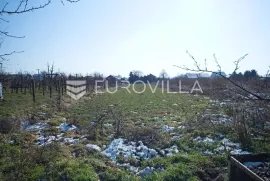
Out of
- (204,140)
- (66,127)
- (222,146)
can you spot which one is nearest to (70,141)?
(66,127)

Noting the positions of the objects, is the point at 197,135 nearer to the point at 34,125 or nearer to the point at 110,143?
the point at 110,143

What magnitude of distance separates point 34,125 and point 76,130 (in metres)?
2.22

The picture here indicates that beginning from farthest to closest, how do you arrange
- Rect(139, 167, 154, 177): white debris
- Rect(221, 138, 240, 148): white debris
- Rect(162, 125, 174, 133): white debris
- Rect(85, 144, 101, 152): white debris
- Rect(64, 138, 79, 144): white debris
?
1. Rect(162, 125, 174, 133): white debris
2. Rect(64, 138, 79, 144): white debris
3. Rect(221, 138, 240, 148): white debris
4. Rect(85, 144, 101, 152): white debris
5. Rect(139, 167, 154, 177): white debris

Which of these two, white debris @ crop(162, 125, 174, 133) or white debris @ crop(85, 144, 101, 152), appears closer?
white debris @ crop(85, 144, 101, 152)

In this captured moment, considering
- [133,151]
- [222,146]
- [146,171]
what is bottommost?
[146,171]

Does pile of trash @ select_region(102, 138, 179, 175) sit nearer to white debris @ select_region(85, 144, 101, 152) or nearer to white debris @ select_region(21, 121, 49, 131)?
white debris @ select_region(85, 144, 101, 152)

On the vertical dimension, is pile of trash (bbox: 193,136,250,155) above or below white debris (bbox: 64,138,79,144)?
above

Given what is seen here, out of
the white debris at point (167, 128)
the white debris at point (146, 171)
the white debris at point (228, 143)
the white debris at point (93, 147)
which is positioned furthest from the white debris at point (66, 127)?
the white debris at point (228, 143)

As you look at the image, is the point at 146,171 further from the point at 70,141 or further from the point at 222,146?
the point at 70,141

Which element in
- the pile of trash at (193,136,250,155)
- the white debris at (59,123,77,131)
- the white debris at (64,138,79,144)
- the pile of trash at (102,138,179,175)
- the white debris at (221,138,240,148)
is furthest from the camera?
the white debris at (59,123,77,131)

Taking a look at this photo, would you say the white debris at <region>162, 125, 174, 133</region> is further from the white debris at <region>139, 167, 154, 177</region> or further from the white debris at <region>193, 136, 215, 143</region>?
the white debris at <region>139, 167, 154, 177</region>

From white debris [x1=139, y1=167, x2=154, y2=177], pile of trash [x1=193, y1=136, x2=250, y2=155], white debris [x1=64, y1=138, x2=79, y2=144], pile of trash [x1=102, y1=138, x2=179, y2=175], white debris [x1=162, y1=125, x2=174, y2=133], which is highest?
white debris [x1=162, y1=125, x2=174, y2=133]

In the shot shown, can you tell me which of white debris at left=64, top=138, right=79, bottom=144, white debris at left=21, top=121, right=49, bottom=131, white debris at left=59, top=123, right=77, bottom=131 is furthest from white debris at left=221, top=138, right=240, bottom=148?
white debris at left=21, top=121, right=49, bottom=131

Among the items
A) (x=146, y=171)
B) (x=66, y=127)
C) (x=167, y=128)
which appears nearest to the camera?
(x=146, y=171)
